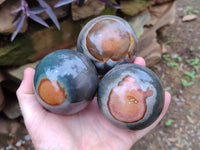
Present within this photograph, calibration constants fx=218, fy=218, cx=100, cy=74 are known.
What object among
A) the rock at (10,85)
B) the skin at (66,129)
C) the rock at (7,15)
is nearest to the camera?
the skin at (66,129)

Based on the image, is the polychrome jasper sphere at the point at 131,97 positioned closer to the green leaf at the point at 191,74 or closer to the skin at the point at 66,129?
the skin at the point at 66,129

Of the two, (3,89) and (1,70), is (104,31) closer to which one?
(1,70)

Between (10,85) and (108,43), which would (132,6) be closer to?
(108,43)

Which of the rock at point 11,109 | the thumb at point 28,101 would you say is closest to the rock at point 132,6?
the thumb at point 28,101

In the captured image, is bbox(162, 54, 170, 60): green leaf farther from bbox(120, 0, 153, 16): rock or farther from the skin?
the skin

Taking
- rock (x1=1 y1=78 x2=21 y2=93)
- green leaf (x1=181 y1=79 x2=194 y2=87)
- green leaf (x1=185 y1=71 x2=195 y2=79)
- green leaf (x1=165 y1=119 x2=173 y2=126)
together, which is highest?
rock (x1=1 y1=78 x2=21 y2=93)

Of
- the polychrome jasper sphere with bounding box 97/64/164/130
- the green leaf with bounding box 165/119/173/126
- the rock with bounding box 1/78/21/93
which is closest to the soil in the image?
the green leaf with bounding box 165/119/173/126
